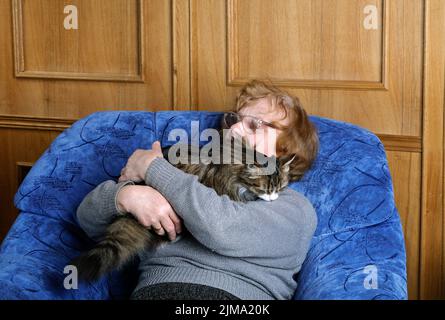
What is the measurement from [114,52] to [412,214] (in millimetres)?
1360

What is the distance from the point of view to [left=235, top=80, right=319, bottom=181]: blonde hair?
1895mm

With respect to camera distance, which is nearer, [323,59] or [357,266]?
[357,266]

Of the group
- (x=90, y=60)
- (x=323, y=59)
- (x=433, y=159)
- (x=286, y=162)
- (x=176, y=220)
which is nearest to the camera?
(x=176, y=220)

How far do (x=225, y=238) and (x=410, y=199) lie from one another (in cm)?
98

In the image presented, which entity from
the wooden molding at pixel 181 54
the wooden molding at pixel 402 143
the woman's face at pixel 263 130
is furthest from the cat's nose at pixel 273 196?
the wooden molding at pixel 181 54

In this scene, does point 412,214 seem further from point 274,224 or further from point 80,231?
point 80,231

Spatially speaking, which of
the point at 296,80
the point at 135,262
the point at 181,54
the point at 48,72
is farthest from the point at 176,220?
the point at 48,72

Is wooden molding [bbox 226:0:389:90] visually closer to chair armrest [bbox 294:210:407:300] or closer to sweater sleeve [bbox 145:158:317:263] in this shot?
chair armrest [bbox 294:210:407:300]

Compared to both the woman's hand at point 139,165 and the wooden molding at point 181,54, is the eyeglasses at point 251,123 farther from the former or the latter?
the wooden molding at point 181,54

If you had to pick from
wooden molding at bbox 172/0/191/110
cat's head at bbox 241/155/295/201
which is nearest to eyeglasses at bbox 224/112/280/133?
cat's head at bbox 241/155/295/201

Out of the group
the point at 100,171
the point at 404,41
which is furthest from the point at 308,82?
the point at 100,171

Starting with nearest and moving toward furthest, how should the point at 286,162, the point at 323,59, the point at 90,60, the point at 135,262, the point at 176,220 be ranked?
the point at 176,220 → the point at 286,162 → the point at 135,262 → the point at 323,59 → the point at 90,60

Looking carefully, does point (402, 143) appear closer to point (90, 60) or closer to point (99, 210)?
point (99, 210)

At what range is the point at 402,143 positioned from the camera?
2.35 metres
